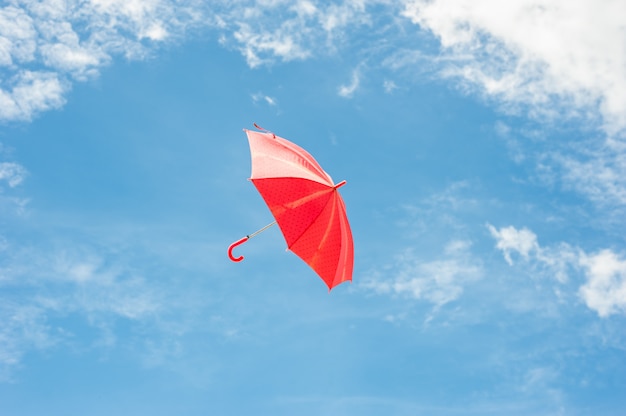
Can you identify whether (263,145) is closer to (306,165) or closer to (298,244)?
(306,165)

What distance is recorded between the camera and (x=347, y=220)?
47.5 feet

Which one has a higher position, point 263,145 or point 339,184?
point 263,145

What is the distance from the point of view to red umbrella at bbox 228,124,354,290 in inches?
528

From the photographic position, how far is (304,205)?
1366 cm

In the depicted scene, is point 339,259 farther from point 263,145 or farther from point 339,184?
point 263,145

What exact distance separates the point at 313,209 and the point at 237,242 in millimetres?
1849

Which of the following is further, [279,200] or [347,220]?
[347,220]

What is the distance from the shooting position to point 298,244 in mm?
13844

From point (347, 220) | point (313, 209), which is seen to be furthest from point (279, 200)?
point (347, 220)

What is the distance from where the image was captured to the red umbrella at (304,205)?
13.4 m

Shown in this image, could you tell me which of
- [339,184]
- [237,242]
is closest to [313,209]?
[339,184]

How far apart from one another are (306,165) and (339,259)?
2300 mm

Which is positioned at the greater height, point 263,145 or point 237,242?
point 263,145

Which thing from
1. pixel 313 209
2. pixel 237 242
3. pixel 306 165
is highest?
pixel 306 165
